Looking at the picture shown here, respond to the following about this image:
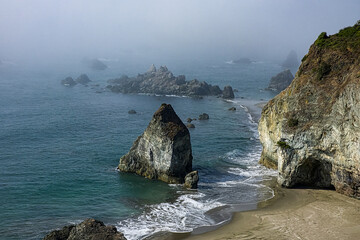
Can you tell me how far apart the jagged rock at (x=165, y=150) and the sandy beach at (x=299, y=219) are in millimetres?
13361

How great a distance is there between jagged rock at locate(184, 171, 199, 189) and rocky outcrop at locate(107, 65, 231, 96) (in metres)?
82.7

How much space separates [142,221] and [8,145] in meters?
39.1

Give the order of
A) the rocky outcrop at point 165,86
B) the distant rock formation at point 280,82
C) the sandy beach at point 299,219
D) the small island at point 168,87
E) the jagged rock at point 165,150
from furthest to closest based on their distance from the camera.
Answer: the distant rock formation at point 280,82 → the rocky outcrop at point 165,86 → the small island at point 168,87 → the jagged rock at point 165,150 → the sandy beach at point 299,219

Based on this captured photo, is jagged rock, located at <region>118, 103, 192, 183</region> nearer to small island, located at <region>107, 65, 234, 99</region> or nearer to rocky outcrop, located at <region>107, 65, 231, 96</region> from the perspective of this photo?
small island, located at <region>107, 65, 234, 99</region>

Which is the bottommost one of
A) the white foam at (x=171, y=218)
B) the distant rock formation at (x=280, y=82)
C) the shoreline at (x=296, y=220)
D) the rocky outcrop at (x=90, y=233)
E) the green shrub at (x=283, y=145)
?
the white foam at (x=171, y=218)

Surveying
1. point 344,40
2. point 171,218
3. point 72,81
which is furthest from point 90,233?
point 72,81

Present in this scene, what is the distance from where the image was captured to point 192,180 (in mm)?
50531

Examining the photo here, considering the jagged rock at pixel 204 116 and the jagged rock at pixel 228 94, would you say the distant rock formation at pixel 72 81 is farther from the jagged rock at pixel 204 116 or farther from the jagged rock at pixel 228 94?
the jagged rock at pixel 204 116

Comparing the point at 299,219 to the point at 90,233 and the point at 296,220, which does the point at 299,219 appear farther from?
the point at 90,233

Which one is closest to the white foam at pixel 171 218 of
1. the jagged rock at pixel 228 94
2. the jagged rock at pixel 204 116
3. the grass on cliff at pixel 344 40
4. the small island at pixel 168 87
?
the grass on cliff at pixel 344 40

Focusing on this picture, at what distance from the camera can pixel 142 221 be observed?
41.5 meters

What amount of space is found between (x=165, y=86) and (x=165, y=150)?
88.8 metres

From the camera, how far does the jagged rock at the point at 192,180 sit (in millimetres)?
50531

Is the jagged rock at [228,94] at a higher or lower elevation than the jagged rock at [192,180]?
higher
